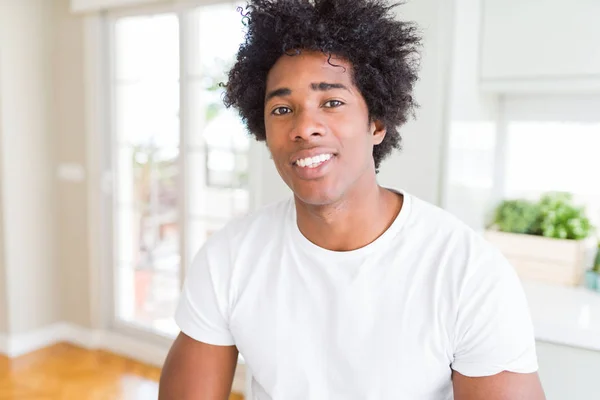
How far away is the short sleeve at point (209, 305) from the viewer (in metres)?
1.17

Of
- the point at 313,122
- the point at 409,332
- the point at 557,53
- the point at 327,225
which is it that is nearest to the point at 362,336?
the point at 409,332

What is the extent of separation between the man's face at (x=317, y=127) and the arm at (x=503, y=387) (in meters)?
0.42

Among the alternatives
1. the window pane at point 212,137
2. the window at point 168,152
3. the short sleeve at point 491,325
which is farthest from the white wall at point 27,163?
the short sleeve at point 491,325

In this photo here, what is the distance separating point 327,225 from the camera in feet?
3.77

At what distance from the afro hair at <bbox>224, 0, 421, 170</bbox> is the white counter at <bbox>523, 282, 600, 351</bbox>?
30.5 inches

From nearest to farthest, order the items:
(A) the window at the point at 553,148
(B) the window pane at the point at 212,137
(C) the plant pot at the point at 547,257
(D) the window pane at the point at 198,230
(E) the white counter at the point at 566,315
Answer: (E) the white counter at the point at 566,315 < (C) the plant pot at the point at 547,257 < (A) the window at the point at 553,148 < (B) the window pane at the point at 212,137 < (D) the window pane at the point at 198,230

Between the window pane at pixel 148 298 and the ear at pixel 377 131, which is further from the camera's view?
the window pane at pixel 148 298

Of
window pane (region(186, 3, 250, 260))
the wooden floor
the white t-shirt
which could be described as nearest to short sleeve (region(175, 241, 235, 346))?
the white t-shirt

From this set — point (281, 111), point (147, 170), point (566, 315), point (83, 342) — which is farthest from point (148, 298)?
point (281, 111)

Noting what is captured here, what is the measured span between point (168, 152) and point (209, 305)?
6.97ft

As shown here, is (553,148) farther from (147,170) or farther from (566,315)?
(147,170)

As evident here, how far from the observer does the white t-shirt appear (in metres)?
1.00

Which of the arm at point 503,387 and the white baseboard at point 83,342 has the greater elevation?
the arm at point 503,387

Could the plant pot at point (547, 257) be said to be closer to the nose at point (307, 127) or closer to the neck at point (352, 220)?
the neck at point (352, 220)
